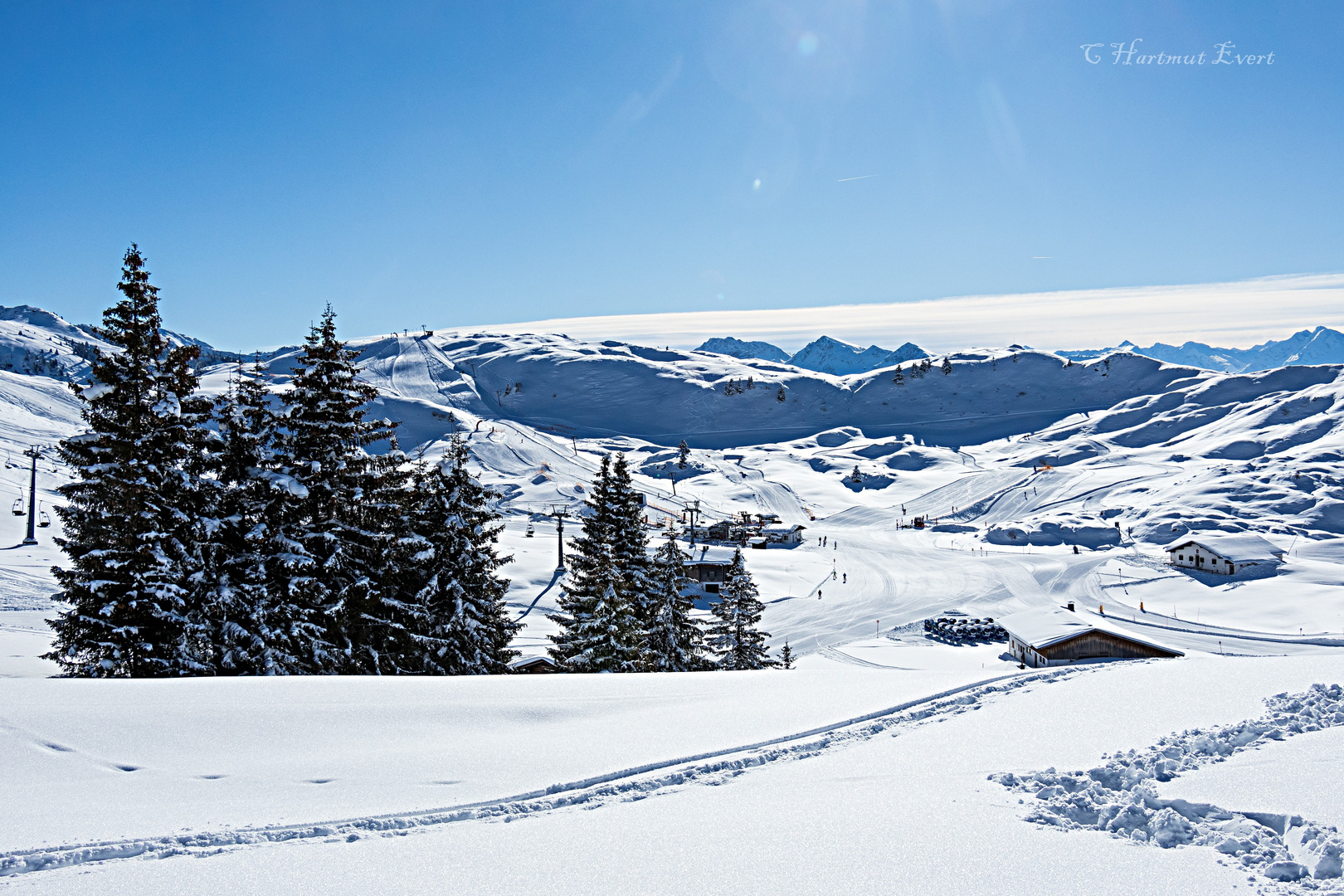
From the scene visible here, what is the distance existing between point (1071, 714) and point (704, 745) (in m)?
5.17

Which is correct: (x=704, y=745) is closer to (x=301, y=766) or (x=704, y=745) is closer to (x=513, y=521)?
(x=301, y=766)

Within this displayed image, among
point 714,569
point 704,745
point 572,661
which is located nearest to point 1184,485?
point 714,569

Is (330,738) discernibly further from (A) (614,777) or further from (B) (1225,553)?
(B) (1225,553)

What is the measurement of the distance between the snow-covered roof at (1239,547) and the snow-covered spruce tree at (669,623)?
55219 mm

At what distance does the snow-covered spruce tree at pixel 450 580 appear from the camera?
19.6 meters

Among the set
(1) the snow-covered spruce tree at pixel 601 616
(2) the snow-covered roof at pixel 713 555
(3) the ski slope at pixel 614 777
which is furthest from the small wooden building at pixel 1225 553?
(1) the snow-covered spruce tree at pixel 601 616

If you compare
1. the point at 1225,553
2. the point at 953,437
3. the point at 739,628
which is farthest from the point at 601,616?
the point at 953,437

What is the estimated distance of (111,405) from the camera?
1566 cm

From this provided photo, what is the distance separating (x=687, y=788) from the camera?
7.70 m

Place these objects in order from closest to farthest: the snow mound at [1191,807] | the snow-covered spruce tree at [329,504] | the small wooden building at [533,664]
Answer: the snow mound at [1191,807] < the snow-covered spruce tree at [329,504] < the small wooden building at [533,664]

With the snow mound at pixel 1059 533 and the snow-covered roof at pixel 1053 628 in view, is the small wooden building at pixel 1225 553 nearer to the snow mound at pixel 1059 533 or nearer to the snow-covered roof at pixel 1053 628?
the snow mound at pixel 1059 533

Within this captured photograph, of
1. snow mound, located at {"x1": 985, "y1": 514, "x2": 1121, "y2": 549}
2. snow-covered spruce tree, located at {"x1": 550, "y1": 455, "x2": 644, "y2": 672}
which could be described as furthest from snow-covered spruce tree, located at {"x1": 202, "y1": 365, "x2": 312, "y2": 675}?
snow mound, located at {"x1": 985, "y1": 514, "x2": 1121, "y2": 549}

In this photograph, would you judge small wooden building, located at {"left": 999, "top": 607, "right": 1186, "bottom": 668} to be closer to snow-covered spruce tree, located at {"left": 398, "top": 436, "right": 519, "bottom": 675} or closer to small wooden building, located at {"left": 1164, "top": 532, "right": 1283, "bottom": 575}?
snow-covered spruce tree, located at {"left": 398, "top": 436, "right": 519, "bottom": 675}

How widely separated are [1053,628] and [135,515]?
31318 mm
